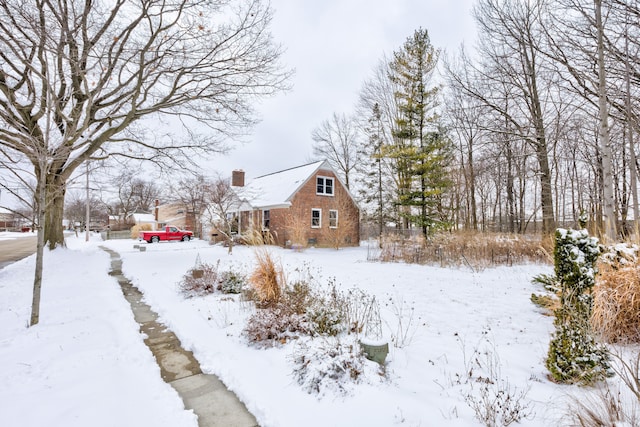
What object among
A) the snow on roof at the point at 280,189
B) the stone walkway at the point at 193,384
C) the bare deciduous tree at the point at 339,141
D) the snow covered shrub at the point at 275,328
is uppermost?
the bare deciduous tree at the point at 339,141

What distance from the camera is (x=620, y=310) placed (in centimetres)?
363

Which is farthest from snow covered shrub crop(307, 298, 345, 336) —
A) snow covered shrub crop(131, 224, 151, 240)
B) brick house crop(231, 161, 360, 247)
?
snow covered shrub crop(131, 224, 151, 240)

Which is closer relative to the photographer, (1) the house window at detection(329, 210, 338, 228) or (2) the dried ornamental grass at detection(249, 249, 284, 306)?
(2) the dried ornamental grass at detection(249, 249, 284, 306)

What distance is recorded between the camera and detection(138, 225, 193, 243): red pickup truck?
25.4 metres

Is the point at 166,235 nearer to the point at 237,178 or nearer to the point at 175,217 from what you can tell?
the point at 237,178

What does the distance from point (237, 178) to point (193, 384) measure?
22654mm

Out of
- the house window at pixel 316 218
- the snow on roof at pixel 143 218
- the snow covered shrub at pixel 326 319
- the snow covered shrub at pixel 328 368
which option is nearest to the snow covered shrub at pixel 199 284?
the snow covered shrub at pixel 326 319

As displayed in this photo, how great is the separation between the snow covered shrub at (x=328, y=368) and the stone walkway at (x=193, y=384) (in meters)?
0.67

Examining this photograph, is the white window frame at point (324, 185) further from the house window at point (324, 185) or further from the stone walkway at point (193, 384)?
the stone walkway at point (193, 384)

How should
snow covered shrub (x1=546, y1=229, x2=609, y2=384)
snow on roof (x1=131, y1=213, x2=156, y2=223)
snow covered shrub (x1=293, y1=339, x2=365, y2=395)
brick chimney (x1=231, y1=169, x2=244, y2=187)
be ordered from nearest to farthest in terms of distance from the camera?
snow covered shrub (x1=546, y1=229, x2=609, y2=384)
snow covered shrub (x1=293, y1=339, x2=365, y2=395)
brick chimney (x1=231, y1=169, x2=244, y2=187)
snow on roof (x1=131, y1=213, x2=156, y2=223)

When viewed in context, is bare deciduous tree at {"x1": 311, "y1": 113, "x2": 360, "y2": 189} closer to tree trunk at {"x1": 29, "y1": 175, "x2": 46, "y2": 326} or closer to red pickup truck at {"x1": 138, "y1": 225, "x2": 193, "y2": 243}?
red pickup truck at {"x1": 138, "y1": 225, "x2": 193, "y2": 243}

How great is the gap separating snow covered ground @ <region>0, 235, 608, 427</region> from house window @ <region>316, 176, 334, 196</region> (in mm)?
15083

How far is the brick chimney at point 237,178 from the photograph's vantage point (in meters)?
24.6

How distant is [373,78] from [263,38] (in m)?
13.3
